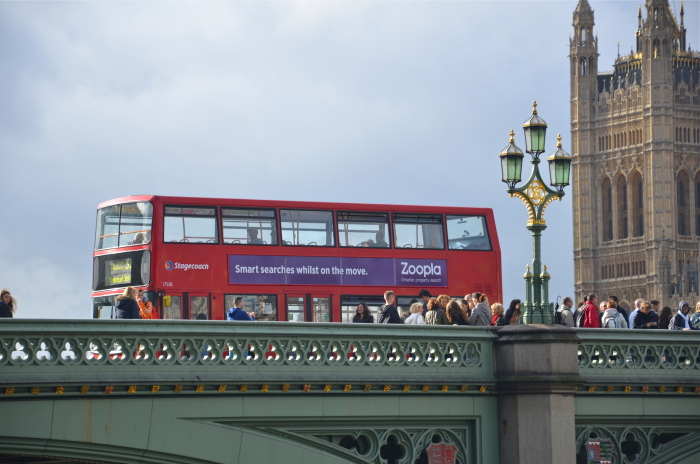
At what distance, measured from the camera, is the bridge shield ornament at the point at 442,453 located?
53.0ft

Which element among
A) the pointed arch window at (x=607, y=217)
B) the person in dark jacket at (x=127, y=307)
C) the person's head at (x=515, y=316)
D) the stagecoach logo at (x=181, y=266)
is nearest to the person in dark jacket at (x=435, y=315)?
the person's head at (x=515, y=316)

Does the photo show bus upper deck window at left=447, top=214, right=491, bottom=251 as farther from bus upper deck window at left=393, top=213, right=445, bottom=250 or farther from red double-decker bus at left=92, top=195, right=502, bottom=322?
bus upper deck window at left=393, top=213, right=445, bottom=250

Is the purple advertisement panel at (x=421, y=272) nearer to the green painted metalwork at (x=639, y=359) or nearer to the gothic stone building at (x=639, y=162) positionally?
the green painted metalwork at (x=639, y=359)

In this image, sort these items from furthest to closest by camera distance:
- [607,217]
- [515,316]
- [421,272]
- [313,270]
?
[607,217], [421,272], [313,270], [515,316]

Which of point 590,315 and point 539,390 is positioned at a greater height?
point 590,315

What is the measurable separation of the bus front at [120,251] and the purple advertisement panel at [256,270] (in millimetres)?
1586

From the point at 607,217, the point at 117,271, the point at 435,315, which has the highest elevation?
the point at 607,217

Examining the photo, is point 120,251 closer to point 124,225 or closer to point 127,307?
point 124,225

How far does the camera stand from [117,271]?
79.5 feet

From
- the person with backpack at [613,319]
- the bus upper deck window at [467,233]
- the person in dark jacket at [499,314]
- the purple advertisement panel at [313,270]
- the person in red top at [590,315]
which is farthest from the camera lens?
the bus upper deck window at [467,233]

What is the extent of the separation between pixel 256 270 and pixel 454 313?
8.28 metres

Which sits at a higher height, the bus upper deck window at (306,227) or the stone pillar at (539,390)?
the bus upper deck window at (306,227)

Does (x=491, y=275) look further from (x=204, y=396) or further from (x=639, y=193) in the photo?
(x=639, y=193)

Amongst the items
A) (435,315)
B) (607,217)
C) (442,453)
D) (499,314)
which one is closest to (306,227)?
(499,314)
